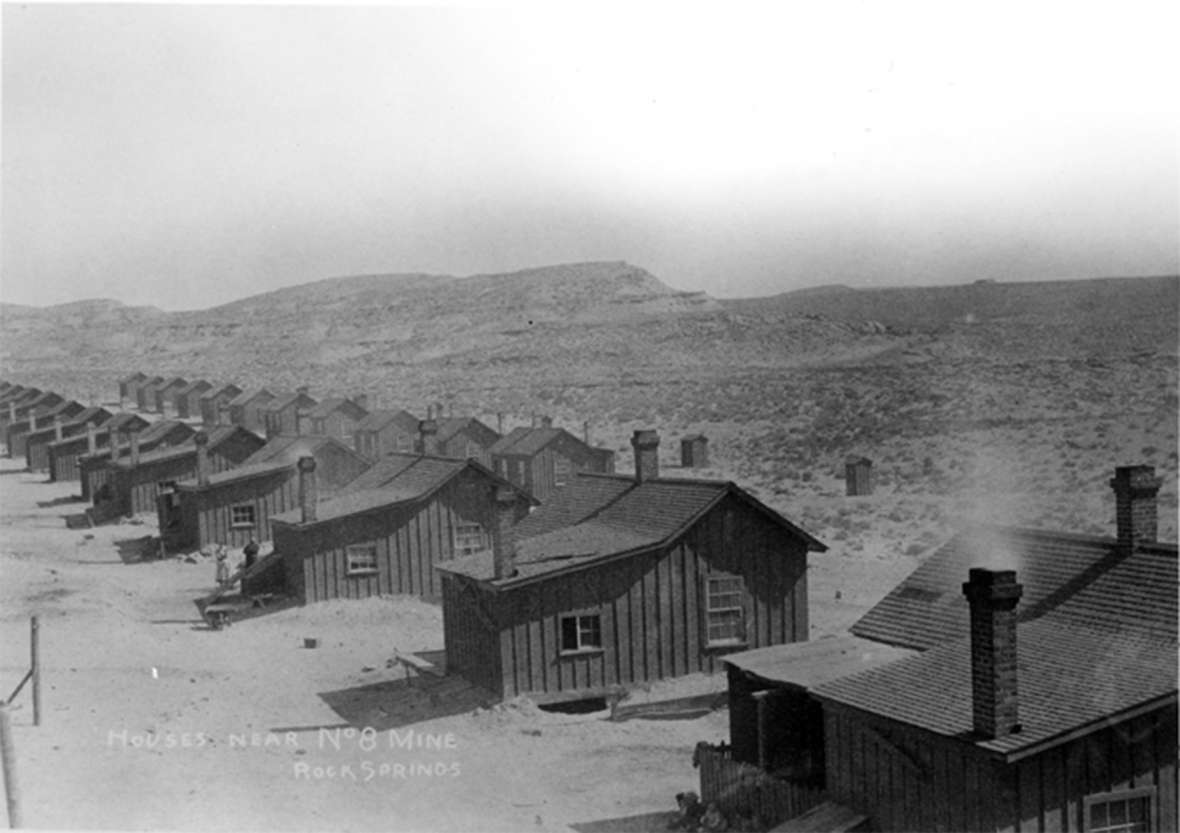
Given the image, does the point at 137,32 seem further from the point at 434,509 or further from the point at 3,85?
the point at 434,509

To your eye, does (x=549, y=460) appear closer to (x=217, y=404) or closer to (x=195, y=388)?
(x=217, y=404)

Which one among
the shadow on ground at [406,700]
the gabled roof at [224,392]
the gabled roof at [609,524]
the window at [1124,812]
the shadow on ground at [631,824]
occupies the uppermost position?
the gabled roof at [224,392]

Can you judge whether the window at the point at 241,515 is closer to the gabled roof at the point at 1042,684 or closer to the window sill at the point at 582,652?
the window sill at the point at 582,652

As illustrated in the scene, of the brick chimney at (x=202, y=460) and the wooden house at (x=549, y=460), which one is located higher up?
the brick chimney at (x=202, y=460)

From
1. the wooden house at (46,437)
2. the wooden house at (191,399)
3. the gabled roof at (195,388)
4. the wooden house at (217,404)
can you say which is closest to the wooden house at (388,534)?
the wooden house at (46,437)

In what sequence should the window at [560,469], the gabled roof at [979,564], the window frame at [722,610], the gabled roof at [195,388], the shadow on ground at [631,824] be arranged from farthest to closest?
1. the gabled roof at [195,388]
2. the window at [560,469]
3. the window frame at [722,610]
4. the shadow on ground at [631,824]
5. the gabled roof at [979,564]
